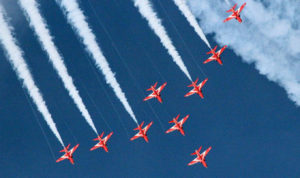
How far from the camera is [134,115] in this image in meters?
67.4

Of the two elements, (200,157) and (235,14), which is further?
(200,157)

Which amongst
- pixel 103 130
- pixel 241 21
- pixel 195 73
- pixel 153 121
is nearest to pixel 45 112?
pixel 103 130

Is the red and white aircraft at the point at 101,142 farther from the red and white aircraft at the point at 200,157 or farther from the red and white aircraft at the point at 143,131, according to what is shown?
the red and white aircraft at the point at 200,157

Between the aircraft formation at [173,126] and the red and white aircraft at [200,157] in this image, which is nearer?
the aircraft formation at [173,126]

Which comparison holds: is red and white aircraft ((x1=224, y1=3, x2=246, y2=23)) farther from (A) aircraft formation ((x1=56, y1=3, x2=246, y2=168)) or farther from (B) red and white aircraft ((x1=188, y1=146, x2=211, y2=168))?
(B) red and white aircraft ((x1=188, y1=146, x2=211, y2=168))

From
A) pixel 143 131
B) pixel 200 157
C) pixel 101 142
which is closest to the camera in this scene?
pixel 143 131

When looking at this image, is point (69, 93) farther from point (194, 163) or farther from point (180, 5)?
point (194, 163)

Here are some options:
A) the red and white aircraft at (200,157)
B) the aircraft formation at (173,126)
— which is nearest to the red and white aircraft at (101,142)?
the aircraft formation at (173,126)

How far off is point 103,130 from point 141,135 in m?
5.75

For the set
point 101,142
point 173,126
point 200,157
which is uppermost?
point 101,142

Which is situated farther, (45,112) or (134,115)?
(134,115)

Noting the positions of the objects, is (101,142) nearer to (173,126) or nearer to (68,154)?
(68,154)

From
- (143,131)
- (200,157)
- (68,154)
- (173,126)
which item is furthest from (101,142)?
(200,157)

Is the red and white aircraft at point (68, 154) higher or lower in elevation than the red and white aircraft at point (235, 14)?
lower
